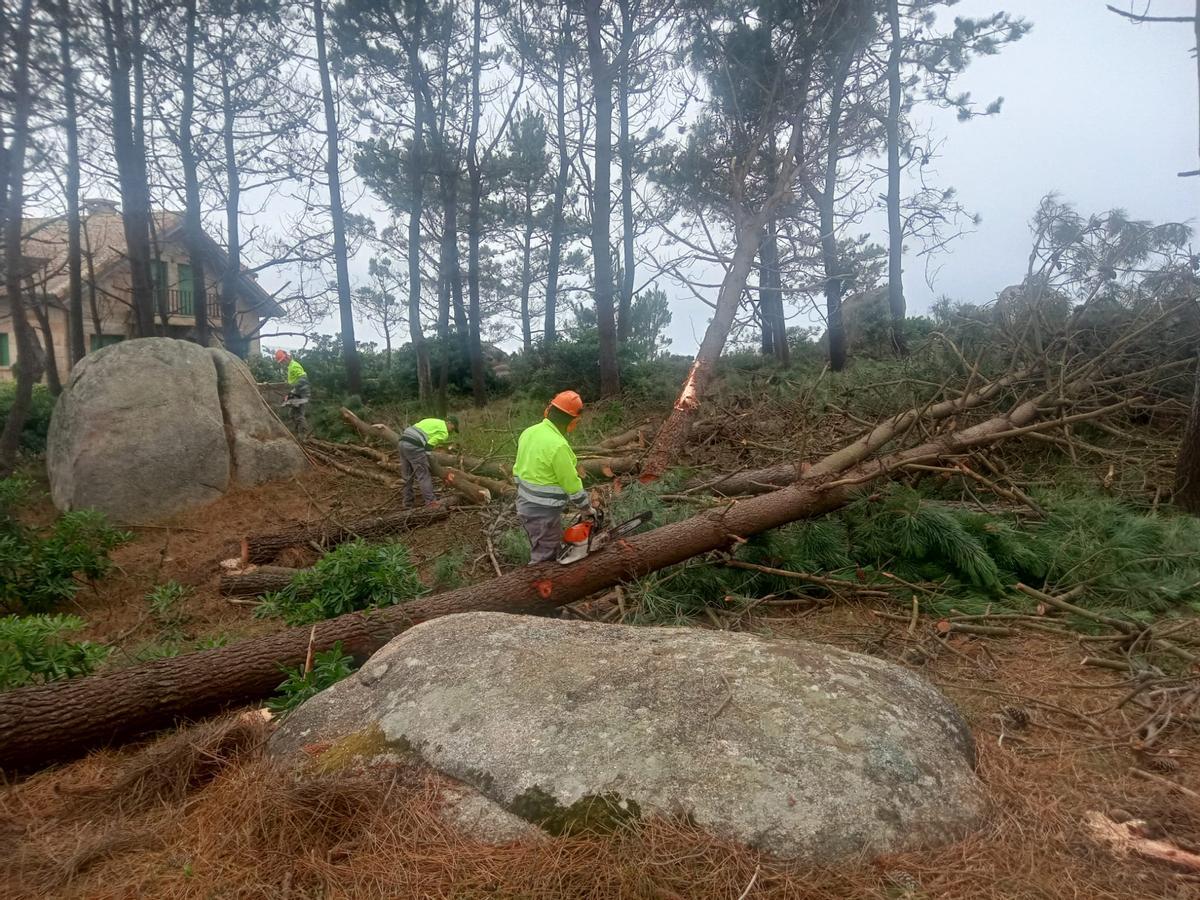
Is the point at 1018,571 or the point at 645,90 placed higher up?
the point at 645,90

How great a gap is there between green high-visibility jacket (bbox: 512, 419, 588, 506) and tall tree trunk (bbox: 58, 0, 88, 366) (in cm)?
1118

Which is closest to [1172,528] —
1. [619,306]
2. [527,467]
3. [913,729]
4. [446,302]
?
[913,729]

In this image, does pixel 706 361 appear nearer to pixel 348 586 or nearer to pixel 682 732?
pixel 348 586

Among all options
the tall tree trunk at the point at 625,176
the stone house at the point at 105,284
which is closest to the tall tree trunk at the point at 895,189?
the tall tree trunk at the point at 625,176

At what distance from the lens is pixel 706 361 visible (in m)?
9.01

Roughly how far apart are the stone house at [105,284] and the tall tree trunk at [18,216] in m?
0.32

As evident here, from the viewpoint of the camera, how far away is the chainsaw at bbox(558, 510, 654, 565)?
516 centimetres

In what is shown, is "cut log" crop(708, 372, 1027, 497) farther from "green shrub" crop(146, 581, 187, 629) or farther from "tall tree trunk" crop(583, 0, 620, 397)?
"tall tree trunk" crop(583, 0, 620, 397)

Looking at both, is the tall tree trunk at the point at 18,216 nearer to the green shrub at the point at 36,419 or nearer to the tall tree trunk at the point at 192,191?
the green shrub at the point at 36,419

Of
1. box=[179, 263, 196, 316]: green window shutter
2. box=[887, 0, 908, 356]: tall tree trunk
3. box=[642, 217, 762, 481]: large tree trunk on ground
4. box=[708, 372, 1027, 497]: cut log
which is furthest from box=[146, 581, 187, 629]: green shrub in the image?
box=[179, 263, 196, 316]: green window shutter

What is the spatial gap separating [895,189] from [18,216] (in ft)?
53.2

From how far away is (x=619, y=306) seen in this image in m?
19.0

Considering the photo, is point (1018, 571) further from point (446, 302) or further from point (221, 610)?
point (446, 302)

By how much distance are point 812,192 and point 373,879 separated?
38.7 ft
